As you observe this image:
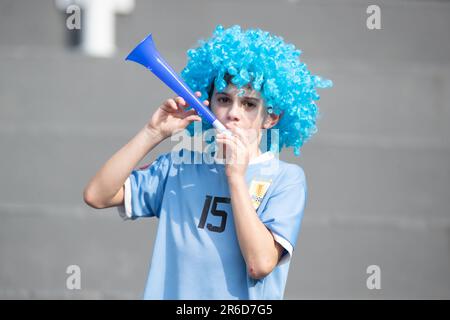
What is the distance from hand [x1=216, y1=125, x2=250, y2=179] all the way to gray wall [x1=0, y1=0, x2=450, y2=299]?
1666 millimetres

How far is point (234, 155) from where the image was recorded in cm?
188

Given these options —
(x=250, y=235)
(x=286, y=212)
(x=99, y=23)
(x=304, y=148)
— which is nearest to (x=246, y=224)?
(x=250, y=235)

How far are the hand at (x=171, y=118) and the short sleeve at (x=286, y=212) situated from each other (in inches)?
11.5

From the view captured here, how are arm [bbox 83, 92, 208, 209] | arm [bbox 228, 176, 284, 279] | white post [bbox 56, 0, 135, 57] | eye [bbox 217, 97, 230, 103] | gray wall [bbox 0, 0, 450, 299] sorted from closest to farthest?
arm [bbox 228, 176, 284, 279] < arm [bbox 83, 92, 208, 209] < eye [bbox 217, 97, 230, 103] < gray wall [bbox 0, 0, 450, 299] < white post [bbox 56, 0, 135, 57]

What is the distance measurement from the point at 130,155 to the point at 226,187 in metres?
0.27

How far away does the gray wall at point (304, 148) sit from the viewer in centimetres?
351

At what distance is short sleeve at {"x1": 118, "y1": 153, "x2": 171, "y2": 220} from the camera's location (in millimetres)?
1976

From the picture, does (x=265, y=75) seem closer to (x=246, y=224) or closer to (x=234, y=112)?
(x=234, y=112)

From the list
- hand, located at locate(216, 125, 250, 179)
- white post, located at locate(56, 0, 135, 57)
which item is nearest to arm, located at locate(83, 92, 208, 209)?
hand, located at locate(216, 125, 250, 179)

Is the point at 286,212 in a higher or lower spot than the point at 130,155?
lower

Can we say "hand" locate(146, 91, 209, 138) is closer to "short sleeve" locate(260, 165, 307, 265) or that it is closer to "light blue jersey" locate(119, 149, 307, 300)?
"light blue jersey" locate(119, 149, 307, 300)
